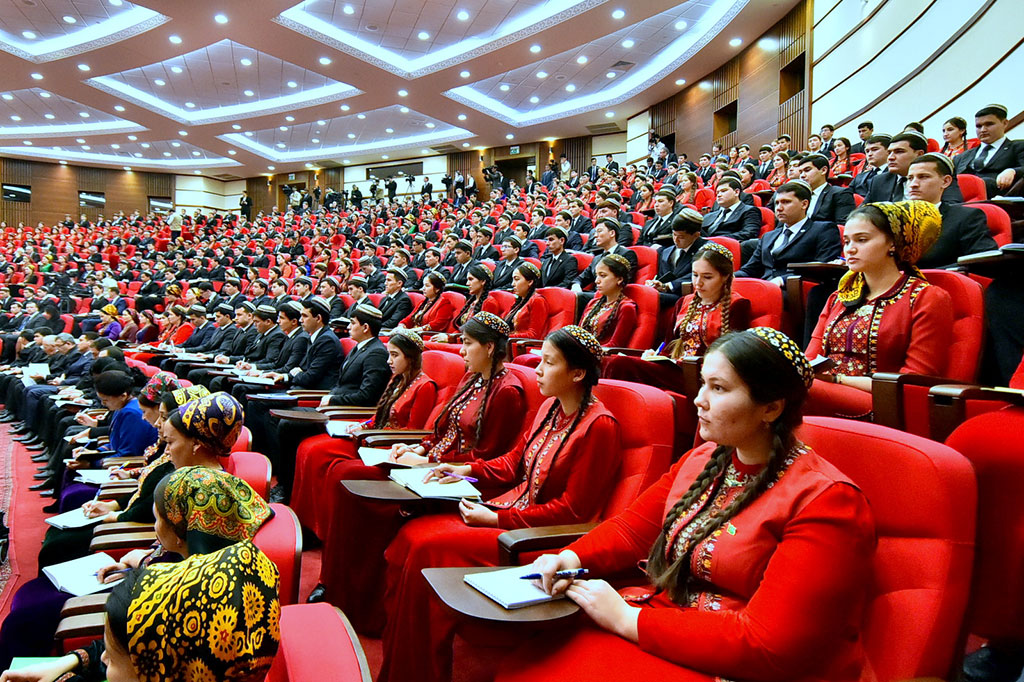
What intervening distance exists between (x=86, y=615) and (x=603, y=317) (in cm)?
251

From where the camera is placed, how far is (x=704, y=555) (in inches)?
41.6

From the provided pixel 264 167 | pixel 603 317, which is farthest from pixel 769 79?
pixel 264 167

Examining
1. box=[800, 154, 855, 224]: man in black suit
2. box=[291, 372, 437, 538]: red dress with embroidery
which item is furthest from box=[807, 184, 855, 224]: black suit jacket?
box=[291, 372, 437, 538]: red dress with embroidery

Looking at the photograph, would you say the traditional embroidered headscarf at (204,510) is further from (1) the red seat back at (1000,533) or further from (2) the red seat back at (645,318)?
(2) the red seat back at (645,318)

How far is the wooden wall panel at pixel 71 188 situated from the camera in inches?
790

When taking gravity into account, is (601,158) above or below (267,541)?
above

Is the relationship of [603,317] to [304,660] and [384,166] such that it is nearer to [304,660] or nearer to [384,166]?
[304,660]

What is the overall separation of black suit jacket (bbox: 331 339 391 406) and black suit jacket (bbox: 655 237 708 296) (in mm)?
1663

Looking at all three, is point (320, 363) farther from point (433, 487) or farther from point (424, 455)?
point (433, 487)

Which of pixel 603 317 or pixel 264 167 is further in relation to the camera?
pixel 264 167

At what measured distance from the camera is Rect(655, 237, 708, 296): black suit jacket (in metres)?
3.71

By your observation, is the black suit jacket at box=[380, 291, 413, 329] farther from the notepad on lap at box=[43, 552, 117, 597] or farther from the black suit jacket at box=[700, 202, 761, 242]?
the notepad on lap at box=[43, 552, 117, 597]

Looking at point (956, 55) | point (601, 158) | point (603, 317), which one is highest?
point (601, 158)

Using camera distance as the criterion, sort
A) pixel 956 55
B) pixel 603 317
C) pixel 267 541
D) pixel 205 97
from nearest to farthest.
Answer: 1. pixel 267 541
2. pixel 603 317
3. pixel 956 55
4. pixel 205 97
